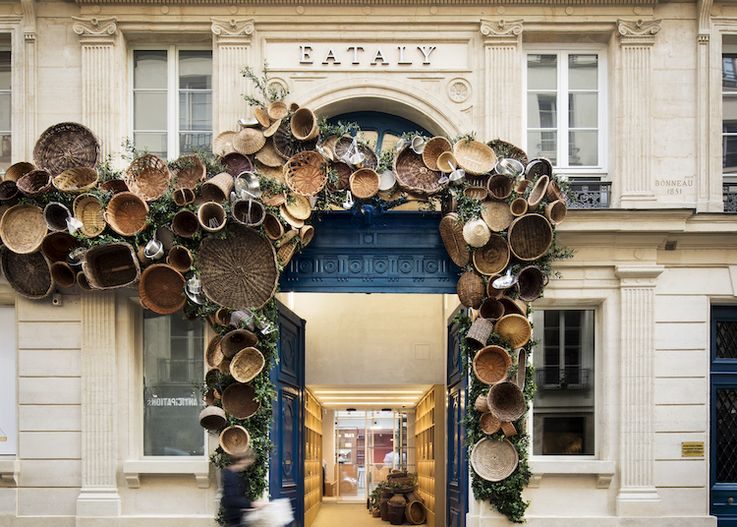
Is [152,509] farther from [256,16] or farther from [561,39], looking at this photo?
[561,39]

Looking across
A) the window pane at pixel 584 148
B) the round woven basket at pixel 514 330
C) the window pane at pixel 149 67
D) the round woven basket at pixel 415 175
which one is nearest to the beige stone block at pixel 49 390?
the window pane at pixel 149 67

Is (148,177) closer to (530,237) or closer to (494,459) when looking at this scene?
(530,237)

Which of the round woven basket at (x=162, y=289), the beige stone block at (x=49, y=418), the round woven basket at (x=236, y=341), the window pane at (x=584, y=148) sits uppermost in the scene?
the window pane at (x=584, y=148)

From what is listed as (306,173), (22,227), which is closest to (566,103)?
(306,173)

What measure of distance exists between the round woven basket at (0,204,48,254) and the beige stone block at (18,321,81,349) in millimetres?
947

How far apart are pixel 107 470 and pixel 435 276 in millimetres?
4455

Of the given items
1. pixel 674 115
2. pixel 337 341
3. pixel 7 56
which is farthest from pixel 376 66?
pixel 337 341

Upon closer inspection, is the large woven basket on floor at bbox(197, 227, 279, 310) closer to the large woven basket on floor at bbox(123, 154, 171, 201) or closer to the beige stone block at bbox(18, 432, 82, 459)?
the large woven basket on floor at bbox(123, 154, 171, 201)

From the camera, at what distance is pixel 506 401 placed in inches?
412

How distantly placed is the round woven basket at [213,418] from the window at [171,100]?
3.26 m

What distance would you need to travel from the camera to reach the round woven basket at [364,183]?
10.7 metres

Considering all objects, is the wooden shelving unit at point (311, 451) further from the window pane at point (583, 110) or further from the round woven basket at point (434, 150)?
the window pane at point (583, 110)

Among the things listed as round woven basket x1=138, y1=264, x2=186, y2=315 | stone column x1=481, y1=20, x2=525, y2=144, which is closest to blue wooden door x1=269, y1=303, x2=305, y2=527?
round woven basket x1=138, y1=264, x2=186, y2=315

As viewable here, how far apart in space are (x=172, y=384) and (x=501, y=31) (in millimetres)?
5838
